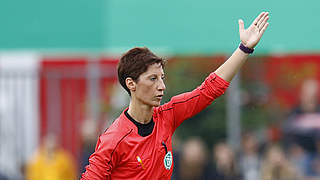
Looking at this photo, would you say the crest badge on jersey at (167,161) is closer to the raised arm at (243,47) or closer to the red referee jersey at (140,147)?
the red referee jersey at (140,147)

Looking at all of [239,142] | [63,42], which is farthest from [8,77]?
[239,142]

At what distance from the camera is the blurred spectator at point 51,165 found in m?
12.0

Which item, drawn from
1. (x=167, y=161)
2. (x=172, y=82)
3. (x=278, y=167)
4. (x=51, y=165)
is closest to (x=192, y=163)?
(x=278, y=167)

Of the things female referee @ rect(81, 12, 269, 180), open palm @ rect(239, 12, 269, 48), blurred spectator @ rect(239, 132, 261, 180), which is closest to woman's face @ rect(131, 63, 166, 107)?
female referee @ rect(81, 12, 269, 180)

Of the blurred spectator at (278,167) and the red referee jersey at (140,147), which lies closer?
the red referee jersey at (140,147)

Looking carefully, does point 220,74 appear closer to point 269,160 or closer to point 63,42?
point 269,160

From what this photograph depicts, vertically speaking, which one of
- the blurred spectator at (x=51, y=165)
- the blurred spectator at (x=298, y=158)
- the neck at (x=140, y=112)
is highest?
the neck at (x=140, y=112)

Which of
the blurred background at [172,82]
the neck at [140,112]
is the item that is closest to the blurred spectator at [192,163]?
the blurred background at [172,82]

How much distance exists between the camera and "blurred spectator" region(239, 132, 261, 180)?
1059cm

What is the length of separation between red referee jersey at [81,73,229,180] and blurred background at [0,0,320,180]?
15.4 ft

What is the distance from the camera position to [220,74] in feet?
18.2

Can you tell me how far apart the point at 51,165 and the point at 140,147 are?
6.80 meters

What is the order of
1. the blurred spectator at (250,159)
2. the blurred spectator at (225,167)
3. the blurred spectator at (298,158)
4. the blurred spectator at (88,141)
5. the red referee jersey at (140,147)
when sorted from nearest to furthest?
the red referee jersey at (140,147)
the blurred spectator at (298,158)
the blurred spectator at (225,167)
the blurred spectator at (250,159)
the blurred spectator at (88,141)

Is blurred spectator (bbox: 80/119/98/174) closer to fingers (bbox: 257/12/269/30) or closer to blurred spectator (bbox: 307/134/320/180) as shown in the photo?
blurred spectator (bbox: 307/134/320/180)
